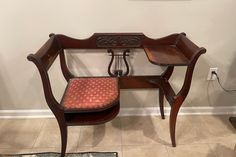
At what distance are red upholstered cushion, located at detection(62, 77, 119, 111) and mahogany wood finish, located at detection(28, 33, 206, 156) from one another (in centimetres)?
10

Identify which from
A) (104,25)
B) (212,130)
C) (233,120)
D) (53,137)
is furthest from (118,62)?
(233,120)

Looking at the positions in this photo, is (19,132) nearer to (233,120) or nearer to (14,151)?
(14,151)

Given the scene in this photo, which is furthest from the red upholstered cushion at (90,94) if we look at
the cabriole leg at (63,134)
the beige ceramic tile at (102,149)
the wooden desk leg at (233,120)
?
the wooden desk leg at (233,120)

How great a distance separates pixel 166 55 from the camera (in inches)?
56.7

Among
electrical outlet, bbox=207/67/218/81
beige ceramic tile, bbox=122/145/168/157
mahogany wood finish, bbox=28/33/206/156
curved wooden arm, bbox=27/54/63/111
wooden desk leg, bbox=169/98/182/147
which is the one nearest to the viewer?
curved wooden arm, bbox=27/54/63/111

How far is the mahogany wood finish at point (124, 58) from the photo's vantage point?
1303 millimetres

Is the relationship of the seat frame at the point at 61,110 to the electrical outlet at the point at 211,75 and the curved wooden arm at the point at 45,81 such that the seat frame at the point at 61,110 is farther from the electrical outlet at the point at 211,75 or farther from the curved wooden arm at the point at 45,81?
the electrical outlet at the point at 211,75

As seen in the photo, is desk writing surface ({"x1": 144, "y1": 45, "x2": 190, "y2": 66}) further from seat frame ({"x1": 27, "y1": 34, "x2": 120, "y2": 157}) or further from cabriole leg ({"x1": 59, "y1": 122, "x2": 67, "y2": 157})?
cabriole leg ({"x1": 59, "y1": 122, "x2": 67, "y2": 157})

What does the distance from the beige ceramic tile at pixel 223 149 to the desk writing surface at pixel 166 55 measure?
0.78 meters

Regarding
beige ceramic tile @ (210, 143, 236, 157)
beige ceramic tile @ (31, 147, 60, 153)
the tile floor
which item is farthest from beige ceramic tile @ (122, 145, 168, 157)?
beige ceramic tile @ (31, 147, 60, 153)

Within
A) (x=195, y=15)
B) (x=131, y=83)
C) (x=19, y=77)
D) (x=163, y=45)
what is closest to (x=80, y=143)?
(x=131, y=83)

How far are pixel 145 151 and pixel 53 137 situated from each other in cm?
74

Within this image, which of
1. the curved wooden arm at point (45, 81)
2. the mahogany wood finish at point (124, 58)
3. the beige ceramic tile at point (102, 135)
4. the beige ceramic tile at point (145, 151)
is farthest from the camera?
the beige ceramic tile at point (102, 135)

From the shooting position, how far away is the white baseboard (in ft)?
6.38
